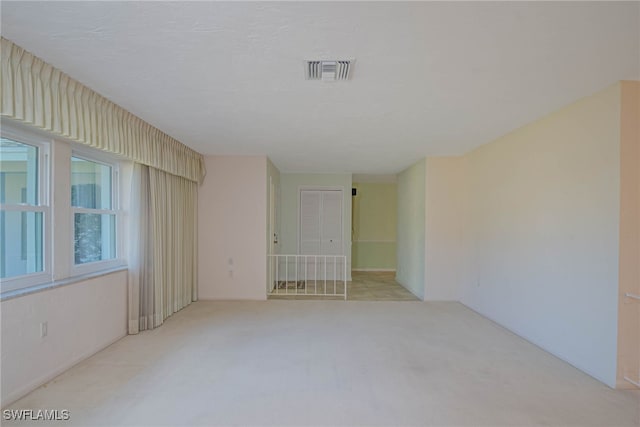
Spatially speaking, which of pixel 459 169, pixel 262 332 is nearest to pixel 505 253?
pixel 459 169

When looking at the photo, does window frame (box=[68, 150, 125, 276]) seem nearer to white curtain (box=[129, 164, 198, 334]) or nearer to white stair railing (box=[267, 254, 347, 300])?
white curtain (box=[129, 164, 198, 334])

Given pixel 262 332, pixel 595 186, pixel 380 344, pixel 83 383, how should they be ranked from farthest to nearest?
pixel 262 332 → pixel 380 344 → pixel 595 186 → pixel 83 383

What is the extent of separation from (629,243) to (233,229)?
4.67 meters

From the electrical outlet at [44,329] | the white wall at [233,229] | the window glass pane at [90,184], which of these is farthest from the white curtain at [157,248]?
the electrical outlet at [44,329]

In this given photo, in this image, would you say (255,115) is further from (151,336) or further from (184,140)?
(151,336)

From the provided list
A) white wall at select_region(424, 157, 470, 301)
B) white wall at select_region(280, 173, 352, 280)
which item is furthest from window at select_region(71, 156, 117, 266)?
white wall at select_region(424, 157, 470, 301)

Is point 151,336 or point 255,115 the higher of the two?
point 255,115

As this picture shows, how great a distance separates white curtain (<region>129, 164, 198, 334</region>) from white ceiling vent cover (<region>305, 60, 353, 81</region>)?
2490 mm

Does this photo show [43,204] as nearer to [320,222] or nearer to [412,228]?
[320,222]

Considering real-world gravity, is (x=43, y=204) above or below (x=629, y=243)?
above

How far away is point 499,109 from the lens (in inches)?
115

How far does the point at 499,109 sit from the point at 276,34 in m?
2.26

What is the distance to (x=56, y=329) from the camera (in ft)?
8.25

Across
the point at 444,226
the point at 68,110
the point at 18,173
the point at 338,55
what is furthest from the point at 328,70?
the point at 444,226
